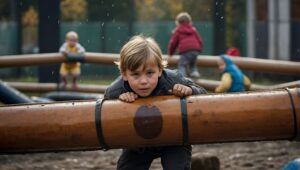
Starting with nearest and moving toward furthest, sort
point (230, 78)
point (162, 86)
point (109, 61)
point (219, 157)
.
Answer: point (162, 86) → point (219, 157) → point (230, 78) → point (109, 61)

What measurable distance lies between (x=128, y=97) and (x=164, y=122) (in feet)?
0.81

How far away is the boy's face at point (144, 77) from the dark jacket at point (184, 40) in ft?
18.9

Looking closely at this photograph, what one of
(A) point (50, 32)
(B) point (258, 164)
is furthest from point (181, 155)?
(A) point (50, 32)

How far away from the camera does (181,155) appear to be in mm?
3438

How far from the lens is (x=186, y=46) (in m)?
9.05

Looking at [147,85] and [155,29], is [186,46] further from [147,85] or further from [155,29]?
[155,29]

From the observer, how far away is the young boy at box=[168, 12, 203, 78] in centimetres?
900

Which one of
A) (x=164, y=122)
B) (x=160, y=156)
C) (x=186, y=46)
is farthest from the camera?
(x=186, y=46)

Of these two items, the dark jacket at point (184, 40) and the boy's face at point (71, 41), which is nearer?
the dark jacket at point (184, 40)

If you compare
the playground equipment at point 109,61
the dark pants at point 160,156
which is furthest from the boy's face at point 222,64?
the dark pants at point 160,156

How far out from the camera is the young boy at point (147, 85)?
10.7 ft

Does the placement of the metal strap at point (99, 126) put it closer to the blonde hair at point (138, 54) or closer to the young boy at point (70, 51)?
the blonde hair at point (138, 54)

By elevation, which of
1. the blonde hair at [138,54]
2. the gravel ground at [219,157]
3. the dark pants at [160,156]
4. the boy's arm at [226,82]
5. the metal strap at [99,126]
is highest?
the blonde hair at [138,54]

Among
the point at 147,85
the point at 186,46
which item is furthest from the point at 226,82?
the point at 147,85
